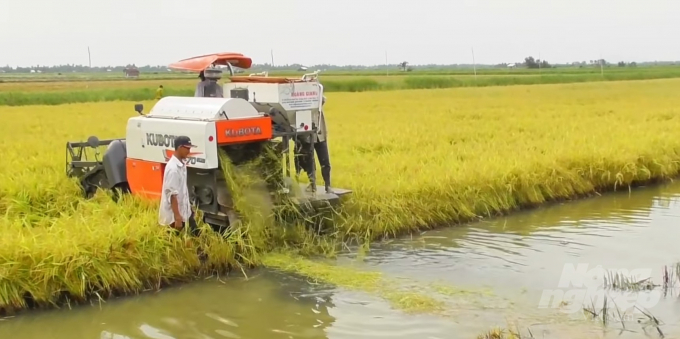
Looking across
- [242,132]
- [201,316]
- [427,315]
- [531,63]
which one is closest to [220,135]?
[242,132]

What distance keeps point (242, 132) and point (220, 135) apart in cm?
24

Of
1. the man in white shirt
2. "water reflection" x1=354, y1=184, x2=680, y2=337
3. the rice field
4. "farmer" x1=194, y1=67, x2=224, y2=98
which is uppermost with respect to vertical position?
"farmer" x1=194, y1=67, x2=224, y2=98

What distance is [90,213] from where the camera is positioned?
7.38m

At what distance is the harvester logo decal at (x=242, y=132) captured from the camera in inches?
273

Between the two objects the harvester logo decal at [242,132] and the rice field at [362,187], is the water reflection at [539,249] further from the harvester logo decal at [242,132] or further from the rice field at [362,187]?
the harvester logo decal at [242,132]

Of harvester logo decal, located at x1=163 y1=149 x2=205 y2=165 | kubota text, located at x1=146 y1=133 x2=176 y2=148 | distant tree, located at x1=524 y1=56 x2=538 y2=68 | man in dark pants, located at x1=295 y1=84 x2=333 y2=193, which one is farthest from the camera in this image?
distant tree, located at x1=524 y1=56 x2=538 y2=68

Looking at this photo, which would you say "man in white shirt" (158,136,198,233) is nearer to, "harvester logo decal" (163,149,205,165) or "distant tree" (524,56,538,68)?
"harvester logo decal" (163,149,205,165)

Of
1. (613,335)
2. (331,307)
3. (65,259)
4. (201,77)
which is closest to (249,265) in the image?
(331,307)

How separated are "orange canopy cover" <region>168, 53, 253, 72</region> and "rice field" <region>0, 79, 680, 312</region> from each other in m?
1.51

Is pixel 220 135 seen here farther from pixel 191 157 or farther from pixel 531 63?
pixel 531 63

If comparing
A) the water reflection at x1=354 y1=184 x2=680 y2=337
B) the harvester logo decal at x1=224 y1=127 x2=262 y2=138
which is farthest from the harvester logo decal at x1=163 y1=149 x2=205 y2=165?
the water reflection at x1=354 y1=184 x2=680 y2=337

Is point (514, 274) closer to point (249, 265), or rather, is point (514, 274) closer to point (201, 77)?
point (249, 265)

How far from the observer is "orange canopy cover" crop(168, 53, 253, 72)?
7.67 meters

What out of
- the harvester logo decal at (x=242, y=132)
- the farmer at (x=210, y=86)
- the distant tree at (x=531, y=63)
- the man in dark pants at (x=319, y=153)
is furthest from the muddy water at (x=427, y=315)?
the distant tree at (x=531, y=63)
